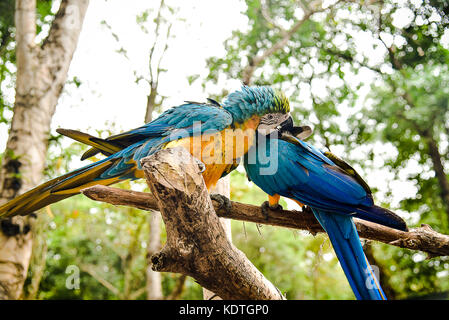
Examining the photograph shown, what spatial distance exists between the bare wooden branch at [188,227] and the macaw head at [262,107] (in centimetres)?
61

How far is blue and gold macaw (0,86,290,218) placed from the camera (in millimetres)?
1400

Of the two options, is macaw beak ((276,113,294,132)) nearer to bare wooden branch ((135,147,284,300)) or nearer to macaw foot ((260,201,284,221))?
macaw foot ((260,201,284,221))

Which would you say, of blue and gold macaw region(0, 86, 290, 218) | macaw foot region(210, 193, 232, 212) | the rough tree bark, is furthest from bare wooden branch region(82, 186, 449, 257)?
the rough tree bark

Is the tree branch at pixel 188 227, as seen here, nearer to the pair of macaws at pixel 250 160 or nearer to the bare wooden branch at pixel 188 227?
the bare wooden branch at pixel 188 227

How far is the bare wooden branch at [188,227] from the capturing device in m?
0.92

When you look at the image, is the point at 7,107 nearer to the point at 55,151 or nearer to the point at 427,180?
the point at 55,151

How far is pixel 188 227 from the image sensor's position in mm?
937

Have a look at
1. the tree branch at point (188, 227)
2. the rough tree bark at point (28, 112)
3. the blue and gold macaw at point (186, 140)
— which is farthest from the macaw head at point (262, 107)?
the rough tree bark at point (28, 112)

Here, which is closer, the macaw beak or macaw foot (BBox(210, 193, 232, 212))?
macaw foot (BBox(210, 193, 232, 212))

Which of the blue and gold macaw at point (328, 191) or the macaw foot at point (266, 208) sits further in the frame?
the macaw foot at point (266, 208)

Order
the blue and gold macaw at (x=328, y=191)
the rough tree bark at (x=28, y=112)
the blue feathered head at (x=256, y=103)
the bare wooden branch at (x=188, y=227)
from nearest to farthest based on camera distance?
the bare wooden branch at (x=188, y=227)
the blue and gold macaw at (x=328, y=191)
the blue feathered head at (x=256, y=103)
the rough tree bark at (x=28, y=112)

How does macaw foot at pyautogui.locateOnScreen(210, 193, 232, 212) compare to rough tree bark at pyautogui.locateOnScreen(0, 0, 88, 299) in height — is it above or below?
below

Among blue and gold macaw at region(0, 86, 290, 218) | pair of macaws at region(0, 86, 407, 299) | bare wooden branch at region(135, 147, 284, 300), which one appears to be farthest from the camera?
blue and gold macaw at region(0, 86, 290, 218)
